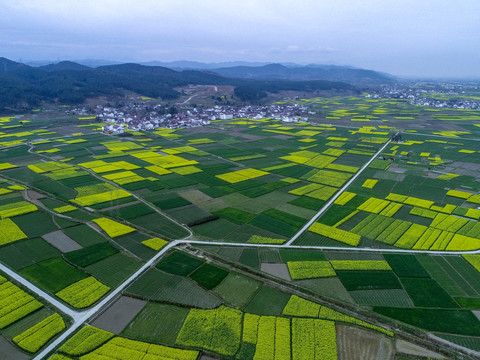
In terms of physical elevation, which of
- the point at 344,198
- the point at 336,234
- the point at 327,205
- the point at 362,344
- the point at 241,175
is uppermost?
the point at 344,198

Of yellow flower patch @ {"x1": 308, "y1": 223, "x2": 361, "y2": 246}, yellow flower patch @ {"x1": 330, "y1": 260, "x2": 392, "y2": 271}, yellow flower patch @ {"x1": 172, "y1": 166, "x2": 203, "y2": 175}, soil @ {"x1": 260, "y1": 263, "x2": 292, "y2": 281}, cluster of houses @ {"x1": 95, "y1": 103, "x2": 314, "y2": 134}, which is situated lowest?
soil @ {"x1": 260, "y1": 263, "x2": 292, "y2": 281}

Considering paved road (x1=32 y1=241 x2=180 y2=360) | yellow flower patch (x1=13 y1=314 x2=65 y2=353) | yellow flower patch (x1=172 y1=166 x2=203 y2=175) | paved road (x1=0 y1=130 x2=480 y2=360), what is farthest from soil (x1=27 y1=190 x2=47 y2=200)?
yellow flower patch (x1=13 y1=314 x2=65 y2=353)

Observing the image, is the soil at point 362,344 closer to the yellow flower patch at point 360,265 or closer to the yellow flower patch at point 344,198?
the yellow flower patch at point 360,265

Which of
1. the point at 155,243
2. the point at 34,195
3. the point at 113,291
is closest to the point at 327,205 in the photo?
the point at 155,243

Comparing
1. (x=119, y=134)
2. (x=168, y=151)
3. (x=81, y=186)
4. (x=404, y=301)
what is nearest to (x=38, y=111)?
(x=119, y=134)

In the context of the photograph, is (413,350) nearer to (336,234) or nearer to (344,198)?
(336,234)

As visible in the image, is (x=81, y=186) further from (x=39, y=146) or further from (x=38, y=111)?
(x=38, y=111)

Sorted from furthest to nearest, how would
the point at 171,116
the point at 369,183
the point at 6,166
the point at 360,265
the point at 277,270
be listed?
the point at 171,116 < the point at 6,166 < the point at 369,183 < the point at 360,265 < the point at 277,270

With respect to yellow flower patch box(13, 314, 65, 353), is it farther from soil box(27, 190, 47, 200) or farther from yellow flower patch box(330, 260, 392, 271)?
soil box(27, 190, 47, 200)
